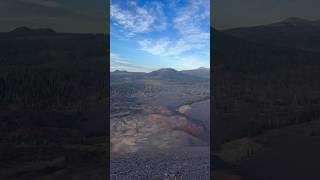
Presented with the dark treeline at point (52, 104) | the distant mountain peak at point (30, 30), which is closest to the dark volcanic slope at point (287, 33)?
the dark treeline at point (52, 104)

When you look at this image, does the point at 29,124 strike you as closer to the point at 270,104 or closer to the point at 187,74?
the point at 270,104

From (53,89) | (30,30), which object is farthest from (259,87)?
(30,30)

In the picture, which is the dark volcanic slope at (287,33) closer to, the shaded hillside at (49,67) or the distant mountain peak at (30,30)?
the shaded hillside at (49,67)

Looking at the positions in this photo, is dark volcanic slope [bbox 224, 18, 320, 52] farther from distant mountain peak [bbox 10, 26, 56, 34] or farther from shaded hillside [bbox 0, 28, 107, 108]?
distant mountain peak [bbox 10, 26, 56, 34]

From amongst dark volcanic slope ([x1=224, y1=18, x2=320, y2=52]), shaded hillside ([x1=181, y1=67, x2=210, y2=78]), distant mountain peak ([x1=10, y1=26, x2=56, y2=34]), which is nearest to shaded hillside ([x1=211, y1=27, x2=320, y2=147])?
dark volcanic slope ([x1=224, y1=18, x2=320, y2=52])

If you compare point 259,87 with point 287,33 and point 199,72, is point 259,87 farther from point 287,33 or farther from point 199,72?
point 199,72

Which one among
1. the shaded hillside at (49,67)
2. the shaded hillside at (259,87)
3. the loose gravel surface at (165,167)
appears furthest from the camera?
the loose gravel surface at (165,167)
